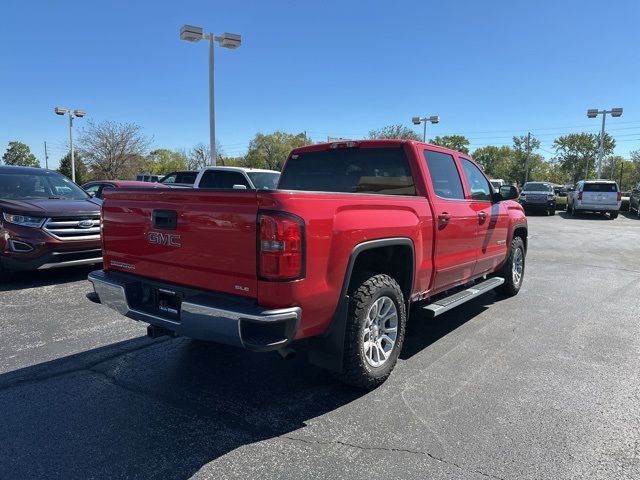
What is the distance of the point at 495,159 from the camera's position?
11344cm

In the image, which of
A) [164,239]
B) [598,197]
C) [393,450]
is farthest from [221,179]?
[598,197]

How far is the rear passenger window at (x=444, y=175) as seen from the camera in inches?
183

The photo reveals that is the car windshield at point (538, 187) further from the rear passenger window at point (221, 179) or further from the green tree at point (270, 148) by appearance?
the green tree at point (270, 148)

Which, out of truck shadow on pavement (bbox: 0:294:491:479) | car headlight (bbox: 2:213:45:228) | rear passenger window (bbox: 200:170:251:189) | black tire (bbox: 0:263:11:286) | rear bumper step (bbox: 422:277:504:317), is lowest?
truck shadow on pavement (bbox: 0:294:491:479)

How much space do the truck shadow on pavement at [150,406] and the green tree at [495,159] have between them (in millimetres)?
107283

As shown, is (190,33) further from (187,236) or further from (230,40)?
(187,236)

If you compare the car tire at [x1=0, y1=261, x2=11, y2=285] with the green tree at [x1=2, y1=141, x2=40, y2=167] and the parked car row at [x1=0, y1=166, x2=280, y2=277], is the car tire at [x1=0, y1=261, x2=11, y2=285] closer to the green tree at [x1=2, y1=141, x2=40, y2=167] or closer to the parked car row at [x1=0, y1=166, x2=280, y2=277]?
the parked car row at [x1=0, y1=166, x2=280, y2=277]

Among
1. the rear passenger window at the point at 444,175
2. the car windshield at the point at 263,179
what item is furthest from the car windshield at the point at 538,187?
the rear passenger window at the point at 444,175

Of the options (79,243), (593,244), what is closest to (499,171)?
(593,244)

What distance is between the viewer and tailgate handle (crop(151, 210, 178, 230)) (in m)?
3.29

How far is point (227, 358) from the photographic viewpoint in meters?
4.33

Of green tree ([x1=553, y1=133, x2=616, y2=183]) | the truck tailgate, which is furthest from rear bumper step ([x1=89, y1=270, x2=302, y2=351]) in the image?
green tree ([x1=553, y1=133, x2=616, y2=183])

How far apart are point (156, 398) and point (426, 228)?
2.62 m

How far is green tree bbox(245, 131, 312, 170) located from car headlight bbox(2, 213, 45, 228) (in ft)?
200
